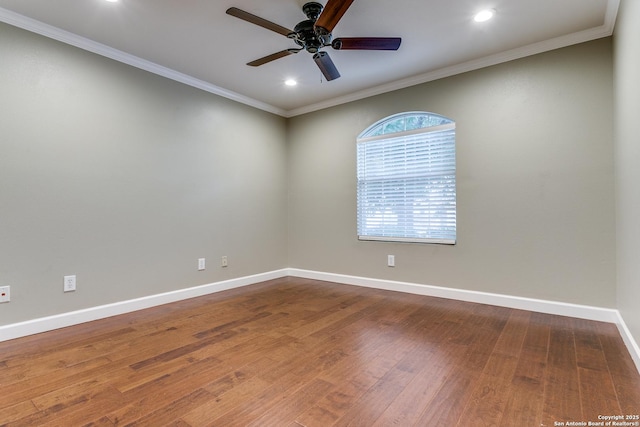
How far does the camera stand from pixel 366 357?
2.09 meters

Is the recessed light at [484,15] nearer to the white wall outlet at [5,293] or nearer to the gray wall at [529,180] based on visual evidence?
the gray wall at [529,180]

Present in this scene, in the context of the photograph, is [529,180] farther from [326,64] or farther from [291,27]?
[291,27]

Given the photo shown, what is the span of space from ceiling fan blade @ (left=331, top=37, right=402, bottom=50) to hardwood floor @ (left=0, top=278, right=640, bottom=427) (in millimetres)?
2224

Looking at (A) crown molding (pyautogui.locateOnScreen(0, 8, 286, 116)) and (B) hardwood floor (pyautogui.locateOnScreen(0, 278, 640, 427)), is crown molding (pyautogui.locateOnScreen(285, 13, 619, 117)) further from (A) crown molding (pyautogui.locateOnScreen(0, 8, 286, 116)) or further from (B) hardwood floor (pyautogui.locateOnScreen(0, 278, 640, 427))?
(B) hardwood floor (pyautogui.locateOnScreen(0, 278, 640, 427))

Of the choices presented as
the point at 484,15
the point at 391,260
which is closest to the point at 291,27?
the point at 484,15

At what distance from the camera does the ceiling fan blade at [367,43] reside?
2.35 meters

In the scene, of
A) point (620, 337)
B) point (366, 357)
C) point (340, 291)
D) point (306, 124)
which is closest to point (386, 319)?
point (366, 357)

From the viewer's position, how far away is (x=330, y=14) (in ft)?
6.64

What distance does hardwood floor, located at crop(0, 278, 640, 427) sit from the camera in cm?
150

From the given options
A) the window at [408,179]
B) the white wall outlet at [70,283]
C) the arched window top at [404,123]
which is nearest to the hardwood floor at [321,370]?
the white wall outlet at [70,283]

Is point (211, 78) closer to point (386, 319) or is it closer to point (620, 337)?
point (386, 319)

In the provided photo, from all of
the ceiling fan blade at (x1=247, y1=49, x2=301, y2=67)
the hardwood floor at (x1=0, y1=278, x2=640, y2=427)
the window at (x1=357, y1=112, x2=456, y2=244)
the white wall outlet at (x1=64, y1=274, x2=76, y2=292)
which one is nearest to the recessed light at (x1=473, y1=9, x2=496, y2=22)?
the window at (x1=357, y1=112, x2=456, y2=244)

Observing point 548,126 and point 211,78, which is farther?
point 211,78

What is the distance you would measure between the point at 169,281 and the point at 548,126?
13.4 feet
